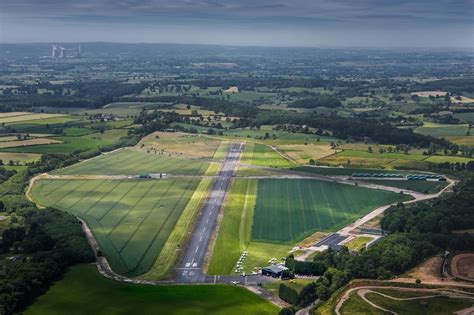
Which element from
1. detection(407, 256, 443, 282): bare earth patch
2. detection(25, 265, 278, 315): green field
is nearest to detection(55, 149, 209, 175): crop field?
detection(25, 265, 278, 315): green field

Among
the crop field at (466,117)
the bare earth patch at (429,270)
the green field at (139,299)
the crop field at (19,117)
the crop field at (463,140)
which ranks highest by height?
the crop field at (466,117)

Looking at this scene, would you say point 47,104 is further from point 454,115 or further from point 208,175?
point 454,115

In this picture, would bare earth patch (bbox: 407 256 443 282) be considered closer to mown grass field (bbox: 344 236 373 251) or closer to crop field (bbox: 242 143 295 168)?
mown grass field (bbox: 344 236 373 251)

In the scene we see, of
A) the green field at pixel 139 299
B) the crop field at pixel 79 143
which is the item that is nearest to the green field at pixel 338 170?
the crop field at pixel 79 143

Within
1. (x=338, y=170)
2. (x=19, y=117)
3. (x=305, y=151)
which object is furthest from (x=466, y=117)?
(x=19, y=117)

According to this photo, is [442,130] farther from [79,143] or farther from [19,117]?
[19,117]

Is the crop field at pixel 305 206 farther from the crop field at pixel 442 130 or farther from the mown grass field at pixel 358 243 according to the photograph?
the crop field at pixel 442 130

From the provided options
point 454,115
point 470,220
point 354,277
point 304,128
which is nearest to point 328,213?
point 470,220

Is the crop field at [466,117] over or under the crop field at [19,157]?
over
